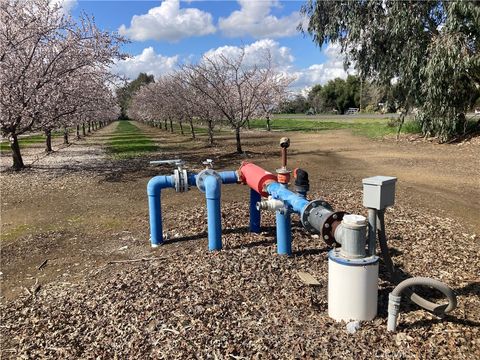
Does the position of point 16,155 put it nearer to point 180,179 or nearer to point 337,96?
point 180,179

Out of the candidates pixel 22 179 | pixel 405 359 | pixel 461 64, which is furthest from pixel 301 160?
pixel 405 359

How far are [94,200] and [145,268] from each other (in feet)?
16.0

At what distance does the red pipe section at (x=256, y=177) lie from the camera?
546cm

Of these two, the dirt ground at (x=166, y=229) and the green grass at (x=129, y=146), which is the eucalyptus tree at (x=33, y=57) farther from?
the green grass at (x=129, y=146)

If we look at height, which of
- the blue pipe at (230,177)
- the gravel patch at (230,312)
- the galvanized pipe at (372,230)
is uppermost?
the blue pipe at (230,177)

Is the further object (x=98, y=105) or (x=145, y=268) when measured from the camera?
(x=98, y=105)

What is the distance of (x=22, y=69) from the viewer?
12.2m

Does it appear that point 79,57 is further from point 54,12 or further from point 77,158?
point 77,158

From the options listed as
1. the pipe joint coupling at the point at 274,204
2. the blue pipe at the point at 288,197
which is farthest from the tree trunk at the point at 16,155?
the pipe joint coupling at the point at 274,204

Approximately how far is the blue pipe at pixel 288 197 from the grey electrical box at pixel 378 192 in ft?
2.64

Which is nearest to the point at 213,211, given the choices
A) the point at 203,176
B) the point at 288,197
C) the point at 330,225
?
the point at 203,176

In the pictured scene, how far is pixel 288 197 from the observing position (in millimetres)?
4746

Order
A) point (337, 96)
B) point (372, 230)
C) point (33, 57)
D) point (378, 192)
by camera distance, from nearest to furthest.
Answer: point (378, 192) → point (372, 230) → point (33, 57) → point (337, 96)

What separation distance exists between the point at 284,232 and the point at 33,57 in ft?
38.0
